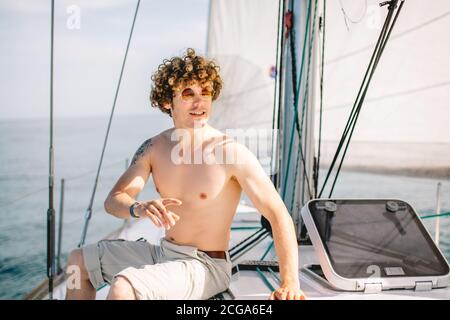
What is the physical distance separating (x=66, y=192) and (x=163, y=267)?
10.6m

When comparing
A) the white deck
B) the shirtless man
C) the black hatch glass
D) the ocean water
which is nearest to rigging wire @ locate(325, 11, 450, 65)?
the ocean water

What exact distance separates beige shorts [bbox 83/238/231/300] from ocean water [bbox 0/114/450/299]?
59 centimetres

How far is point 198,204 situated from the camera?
1.31 metres

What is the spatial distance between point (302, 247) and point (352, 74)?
1.14 m

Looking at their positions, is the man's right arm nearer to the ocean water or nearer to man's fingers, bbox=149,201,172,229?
man's fingers, bbox=149,201,172,229

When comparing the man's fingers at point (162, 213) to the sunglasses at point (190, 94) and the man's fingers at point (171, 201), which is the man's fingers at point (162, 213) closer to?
the man's fingers at point (171, 201)

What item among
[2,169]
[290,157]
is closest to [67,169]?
[2,169]

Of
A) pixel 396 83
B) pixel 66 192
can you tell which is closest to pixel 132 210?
pixel 396 83

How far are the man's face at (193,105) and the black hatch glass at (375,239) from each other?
56 centimetres

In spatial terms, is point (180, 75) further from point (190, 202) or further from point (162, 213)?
point (162, 213)

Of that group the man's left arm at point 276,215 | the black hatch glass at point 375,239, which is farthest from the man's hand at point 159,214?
the black hatch glass at point 375,239

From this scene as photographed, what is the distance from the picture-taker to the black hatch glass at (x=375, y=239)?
4.89 feet

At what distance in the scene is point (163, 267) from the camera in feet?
4.00

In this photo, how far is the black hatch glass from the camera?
1.49 m
